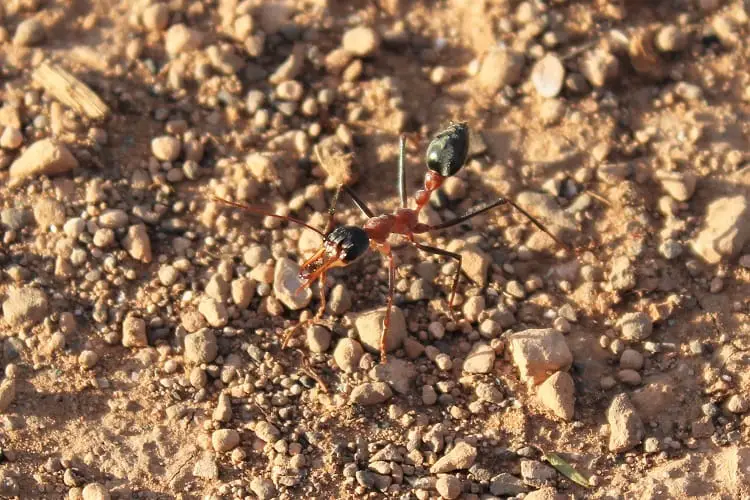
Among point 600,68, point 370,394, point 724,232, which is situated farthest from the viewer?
point 600,68

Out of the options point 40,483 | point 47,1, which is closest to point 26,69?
point 47,1

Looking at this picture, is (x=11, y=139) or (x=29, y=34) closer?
(x=11, y=139)

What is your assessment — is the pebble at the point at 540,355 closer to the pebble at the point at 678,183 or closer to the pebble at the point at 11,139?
the pebble at the point at 678,183

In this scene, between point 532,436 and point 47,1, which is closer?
point 532,436

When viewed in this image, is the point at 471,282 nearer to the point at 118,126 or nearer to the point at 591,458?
the point at 591,458

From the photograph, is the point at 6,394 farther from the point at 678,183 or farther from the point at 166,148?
the point at 678,183

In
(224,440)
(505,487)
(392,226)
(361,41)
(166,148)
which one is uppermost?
(361,41)

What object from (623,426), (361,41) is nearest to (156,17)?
(361,41)
